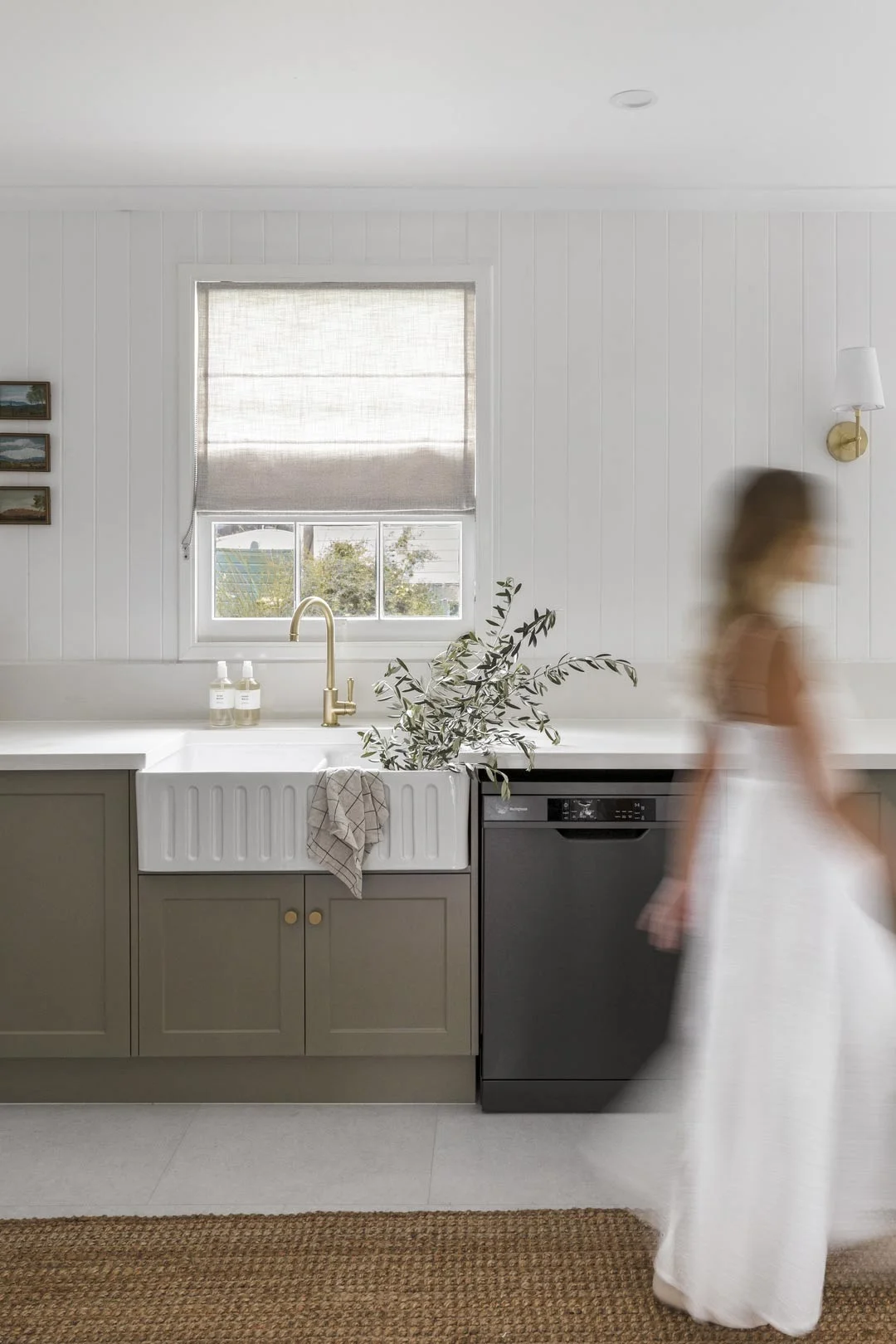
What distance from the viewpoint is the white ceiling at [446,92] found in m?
2.26

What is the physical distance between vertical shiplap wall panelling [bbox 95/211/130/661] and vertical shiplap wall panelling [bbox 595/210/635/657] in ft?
4.81

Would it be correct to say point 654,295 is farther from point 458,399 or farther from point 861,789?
point 861,789

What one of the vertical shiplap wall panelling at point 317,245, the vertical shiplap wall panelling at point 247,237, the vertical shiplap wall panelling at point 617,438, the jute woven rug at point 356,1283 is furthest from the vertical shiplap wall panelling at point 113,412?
the jute woven rug at point 356,1283

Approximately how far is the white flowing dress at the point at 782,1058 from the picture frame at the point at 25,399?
2439 mm

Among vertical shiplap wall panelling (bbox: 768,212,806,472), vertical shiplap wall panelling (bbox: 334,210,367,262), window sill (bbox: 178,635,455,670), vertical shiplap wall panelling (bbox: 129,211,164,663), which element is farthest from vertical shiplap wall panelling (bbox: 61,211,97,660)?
vertical shiplap wall panelling (bbox: 768,212,806,472)

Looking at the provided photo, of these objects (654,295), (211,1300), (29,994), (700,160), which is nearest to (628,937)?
(211,1300)

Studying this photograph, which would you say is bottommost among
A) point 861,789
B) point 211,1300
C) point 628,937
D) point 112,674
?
point 211,1300

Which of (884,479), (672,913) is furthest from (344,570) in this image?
(672,913)

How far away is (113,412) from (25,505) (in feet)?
1.29

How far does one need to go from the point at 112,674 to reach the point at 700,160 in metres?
2.29

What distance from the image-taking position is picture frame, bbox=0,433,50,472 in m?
3.22

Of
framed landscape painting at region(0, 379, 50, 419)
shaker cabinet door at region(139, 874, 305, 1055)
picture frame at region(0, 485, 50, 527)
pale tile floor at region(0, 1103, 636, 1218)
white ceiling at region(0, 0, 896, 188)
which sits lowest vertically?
pale tile floor at region(0, 1103, 636, 1218)

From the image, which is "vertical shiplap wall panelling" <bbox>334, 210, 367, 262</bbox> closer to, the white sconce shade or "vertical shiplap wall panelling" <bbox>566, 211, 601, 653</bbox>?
"vertical shiplap wall panelling" <bbox>566, 211, 601, 653</bbox>

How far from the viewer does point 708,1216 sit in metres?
1.66
